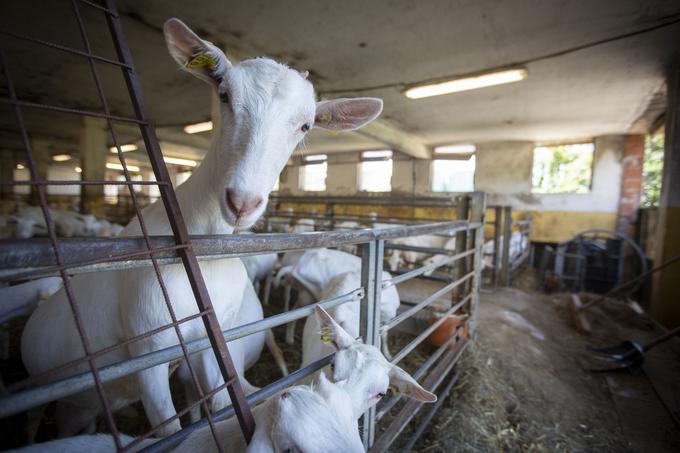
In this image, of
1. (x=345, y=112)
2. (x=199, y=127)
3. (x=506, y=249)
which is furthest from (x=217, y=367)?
(x=199, y=127)

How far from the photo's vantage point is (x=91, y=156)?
29.1ft

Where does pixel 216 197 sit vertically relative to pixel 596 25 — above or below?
below

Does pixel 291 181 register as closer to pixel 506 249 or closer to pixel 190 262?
pixel 506 249

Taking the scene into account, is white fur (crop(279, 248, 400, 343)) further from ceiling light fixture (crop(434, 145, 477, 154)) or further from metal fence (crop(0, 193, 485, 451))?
ceiling light fixture (crop(434, 145, 477, 154))

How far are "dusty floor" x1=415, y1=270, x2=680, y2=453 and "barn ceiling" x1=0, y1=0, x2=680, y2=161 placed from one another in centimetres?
416

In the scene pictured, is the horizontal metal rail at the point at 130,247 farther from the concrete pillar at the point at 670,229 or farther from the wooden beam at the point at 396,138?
the wooden beam at the point at 396,138

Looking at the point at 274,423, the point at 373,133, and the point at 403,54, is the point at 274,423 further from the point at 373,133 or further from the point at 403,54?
the point at 373,133

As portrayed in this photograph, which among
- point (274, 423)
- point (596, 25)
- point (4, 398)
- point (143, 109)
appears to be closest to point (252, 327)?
point (274, 423)

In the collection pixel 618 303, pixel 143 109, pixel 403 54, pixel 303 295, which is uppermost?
pixel 403 54

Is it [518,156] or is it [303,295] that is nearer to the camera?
[303,295]

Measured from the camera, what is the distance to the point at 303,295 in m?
3.98

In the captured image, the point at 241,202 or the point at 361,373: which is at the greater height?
the point at 241,202

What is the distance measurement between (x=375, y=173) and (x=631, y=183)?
8.68 metres

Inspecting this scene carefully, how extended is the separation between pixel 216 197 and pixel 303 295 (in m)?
2.89
